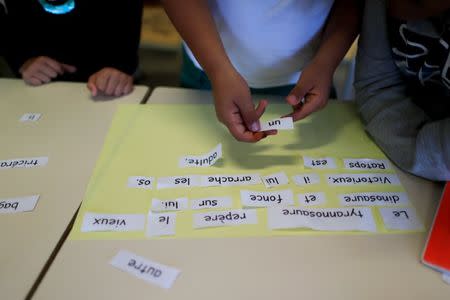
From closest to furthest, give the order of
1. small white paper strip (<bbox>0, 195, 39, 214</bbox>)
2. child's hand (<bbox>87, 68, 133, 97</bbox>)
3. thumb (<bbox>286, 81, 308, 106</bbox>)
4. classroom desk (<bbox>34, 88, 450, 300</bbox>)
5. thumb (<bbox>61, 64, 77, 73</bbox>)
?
classroom desk (<bbox>34, 88, 450, 300</bbox>) → small white paper strip (<bbox>0, 195, 39, 214</bbox>) → thumb (<bbox>286, 81, 308, 106</bbox>) → child's hand (<bbox>87, 68, 133, 97</bbox>) → thumb (<bbox>61, 64, 77, 73</bbox>)

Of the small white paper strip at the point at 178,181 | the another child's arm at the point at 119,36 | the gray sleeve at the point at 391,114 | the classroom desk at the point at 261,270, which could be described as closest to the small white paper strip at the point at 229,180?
the small white paper strip at the point at 178,181

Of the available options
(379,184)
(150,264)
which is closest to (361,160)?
(379,184)

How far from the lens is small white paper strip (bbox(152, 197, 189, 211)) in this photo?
55 centimetres

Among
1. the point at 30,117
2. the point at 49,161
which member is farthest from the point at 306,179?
the point at 30,117

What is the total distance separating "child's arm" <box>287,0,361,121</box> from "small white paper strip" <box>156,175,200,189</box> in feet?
0.73

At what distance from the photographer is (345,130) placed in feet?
2.40

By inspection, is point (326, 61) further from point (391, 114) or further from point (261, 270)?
point (261, 270)

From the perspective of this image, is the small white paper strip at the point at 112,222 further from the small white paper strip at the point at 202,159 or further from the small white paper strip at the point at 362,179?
the small white paper strip at the point at 362,179

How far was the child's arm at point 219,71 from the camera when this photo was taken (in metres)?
0.61

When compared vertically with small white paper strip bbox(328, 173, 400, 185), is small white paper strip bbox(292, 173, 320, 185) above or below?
above

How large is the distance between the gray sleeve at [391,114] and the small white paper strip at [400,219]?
0.09 metres

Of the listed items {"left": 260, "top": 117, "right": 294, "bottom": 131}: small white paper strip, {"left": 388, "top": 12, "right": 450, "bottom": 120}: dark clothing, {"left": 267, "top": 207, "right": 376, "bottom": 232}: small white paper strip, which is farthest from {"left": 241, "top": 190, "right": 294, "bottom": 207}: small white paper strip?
{"left": 388, "top": 12, "right": 450, "bottom": 120}: dark clothing

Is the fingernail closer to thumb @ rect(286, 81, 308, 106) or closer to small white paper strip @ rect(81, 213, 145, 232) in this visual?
Result: thumb @ rect(286, 81, 308, 106)

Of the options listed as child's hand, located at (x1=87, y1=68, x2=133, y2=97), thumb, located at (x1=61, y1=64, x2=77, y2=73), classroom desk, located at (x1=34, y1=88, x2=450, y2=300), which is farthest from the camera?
thumb, located at (x1=61, y1=64, x2=77, y2=73)
